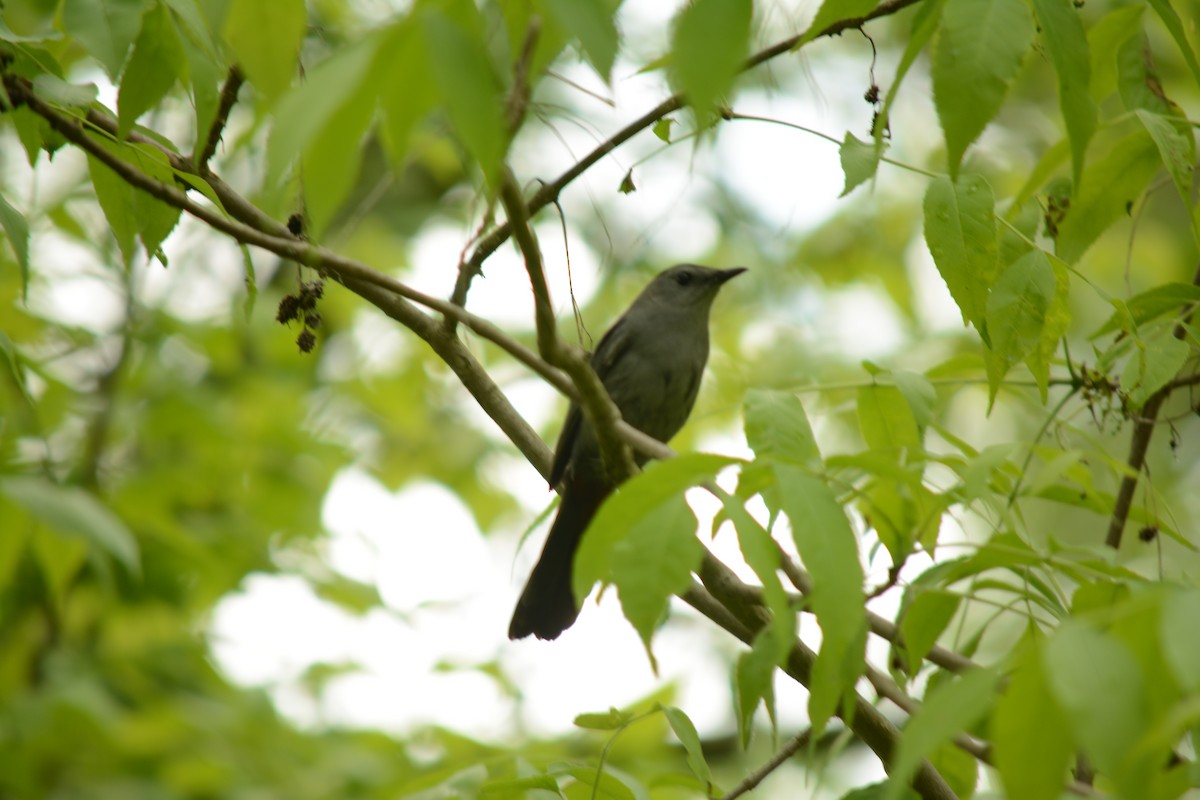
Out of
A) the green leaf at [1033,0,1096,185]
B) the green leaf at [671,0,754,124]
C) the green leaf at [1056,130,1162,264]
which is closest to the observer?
the green leaf at [671,0,754,124]

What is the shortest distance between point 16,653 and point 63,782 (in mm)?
730

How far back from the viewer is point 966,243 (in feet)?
7.19

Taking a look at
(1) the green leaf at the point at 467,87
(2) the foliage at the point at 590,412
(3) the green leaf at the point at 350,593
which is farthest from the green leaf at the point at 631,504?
(3) the green leaf at the point at 350,593

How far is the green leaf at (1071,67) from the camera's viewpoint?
175cm

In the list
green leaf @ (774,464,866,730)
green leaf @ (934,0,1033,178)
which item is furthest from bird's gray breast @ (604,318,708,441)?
green leaf @ (934,0,1033,178)

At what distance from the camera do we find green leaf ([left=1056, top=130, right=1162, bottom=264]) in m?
2.61

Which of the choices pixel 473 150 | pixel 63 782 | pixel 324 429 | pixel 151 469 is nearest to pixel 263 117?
pixel 473 150

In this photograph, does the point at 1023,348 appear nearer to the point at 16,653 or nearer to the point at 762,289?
the point at 16,653

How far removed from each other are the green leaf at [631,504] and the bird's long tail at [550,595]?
2.79m

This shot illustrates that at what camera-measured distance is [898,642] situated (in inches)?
90.6

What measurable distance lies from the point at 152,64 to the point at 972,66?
1.54 meters

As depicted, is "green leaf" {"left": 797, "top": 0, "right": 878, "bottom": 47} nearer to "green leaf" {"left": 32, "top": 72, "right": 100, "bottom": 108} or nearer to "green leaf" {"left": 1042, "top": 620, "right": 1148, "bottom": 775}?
"green leaf" {"left": 1042, "top": 620, "right": 1148, "bottom": 775}

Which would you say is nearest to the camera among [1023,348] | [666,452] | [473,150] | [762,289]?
[473,150]

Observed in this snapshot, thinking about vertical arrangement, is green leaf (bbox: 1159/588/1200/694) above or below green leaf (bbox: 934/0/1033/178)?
below
